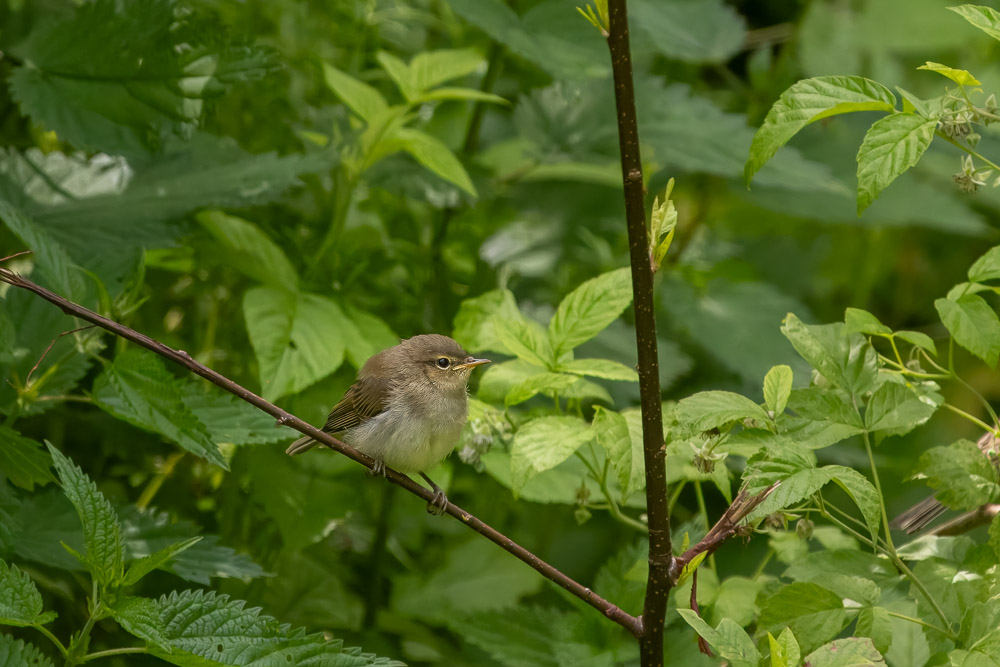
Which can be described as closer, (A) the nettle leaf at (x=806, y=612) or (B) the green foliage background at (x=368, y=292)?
(A) the nettle leaf at (x=806, y=612)

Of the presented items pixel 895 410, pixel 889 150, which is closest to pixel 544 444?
pixel 895 410

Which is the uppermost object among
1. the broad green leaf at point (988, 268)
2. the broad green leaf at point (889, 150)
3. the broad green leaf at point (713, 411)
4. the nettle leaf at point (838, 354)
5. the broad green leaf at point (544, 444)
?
the broad green leaf at point (889, 150)

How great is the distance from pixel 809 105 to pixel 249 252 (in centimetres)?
154

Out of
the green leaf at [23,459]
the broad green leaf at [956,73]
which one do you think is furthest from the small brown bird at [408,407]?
the broad green leaf at [956,73]

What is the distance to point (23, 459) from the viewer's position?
6.26 feet

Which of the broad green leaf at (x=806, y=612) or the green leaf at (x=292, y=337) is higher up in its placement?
the green leaf at (x=292, y=337)

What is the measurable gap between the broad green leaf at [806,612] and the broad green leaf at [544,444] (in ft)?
1.46

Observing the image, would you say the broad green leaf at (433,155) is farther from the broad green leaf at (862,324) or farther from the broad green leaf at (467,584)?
the broad green leaf at (467,584)

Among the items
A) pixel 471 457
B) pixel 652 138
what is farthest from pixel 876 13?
pixel 471 457

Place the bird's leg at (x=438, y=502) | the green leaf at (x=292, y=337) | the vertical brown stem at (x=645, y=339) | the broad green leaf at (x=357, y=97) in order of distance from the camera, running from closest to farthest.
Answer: the vertical brown stem at (x=645, y=339) < the bird's leg at (x=438, y=502) < the green leaf at (x=292, y=337) < the broad green leaf at (x=357, y=97)

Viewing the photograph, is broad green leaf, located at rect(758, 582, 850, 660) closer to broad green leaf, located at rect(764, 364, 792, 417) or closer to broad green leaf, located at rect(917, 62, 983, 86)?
broad green leaf, located at rect(764, 364, 792, 417)

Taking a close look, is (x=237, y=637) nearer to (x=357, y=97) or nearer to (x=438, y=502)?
(x=438, y=502)

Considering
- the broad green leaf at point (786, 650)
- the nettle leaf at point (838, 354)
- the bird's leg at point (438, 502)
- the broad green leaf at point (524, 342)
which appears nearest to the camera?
the broad green leaf at point (786, 650)

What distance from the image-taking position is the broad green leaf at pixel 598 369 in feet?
6.47
